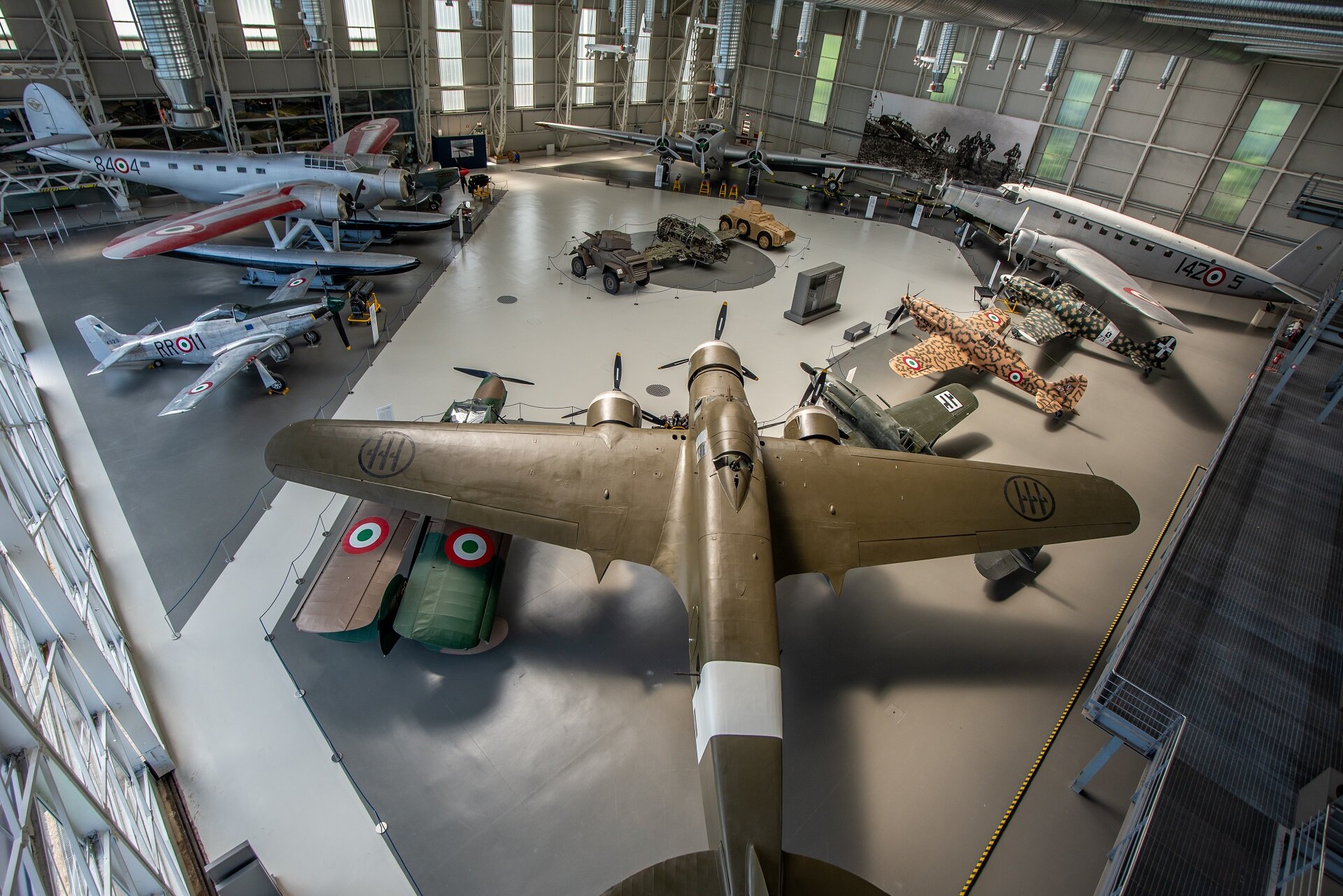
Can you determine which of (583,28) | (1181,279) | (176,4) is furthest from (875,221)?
(176,4)

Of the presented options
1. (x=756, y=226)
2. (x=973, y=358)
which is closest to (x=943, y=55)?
(x=756, y=226)

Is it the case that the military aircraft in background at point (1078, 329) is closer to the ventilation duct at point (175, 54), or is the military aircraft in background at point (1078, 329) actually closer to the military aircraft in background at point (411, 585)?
the military aircraft in background at point (411, 585)

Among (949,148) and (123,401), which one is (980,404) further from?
(949,148)

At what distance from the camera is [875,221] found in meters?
33.0

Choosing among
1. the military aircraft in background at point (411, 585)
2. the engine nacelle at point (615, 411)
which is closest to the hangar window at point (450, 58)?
the engine nacelle at point (615, 411)

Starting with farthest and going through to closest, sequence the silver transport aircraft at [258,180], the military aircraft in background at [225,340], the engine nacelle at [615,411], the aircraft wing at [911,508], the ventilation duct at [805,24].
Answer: the silver transport aircraft at [258,180], the ventilation duct at [805,24], the military aircraft in background at [225,340], the engine nacelle at [615,411], the aircraft wing at [911,508]

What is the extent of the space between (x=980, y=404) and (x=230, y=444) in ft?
64.7

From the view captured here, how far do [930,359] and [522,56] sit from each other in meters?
32.3

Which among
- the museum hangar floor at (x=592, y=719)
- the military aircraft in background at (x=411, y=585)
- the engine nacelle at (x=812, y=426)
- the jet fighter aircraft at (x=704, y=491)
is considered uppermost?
the engine nacelle at (x=812, y=426)

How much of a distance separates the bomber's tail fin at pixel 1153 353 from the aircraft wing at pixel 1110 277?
0.55 meters

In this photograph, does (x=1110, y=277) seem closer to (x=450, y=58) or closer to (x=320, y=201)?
(x=320, y=201)

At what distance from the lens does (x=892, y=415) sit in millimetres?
14641

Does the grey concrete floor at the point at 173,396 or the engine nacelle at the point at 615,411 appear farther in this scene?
the grey concrete floor at the point at 173,396

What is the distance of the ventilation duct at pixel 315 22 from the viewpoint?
16.8 meters
